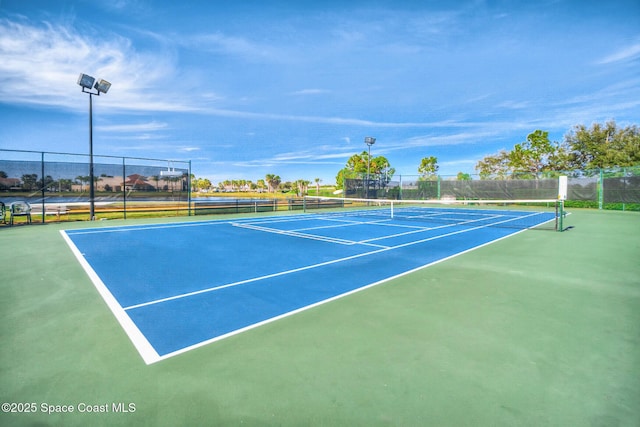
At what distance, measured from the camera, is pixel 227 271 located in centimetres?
614

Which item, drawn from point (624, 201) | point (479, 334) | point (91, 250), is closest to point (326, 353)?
point (479, 334)

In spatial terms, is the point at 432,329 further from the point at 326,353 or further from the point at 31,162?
the point at 31,162

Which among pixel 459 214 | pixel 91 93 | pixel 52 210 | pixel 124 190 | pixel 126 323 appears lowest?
pixel 126 323

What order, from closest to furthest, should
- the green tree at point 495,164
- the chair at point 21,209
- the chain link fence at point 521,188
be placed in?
the chair at point 21,209
the chain link fence at point 521,188
the green tree at point 495,164

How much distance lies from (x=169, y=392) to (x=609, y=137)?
4497 cm

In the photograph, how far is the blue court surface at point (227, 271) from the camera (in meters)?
3.77

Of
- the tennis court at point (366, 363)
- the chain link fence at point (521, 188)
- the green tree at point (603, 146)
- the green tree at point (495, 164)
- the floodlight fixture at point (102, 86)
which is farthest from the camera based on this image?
the green tree at point (495, 164)

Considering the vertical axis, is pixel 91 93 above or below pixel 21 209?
above

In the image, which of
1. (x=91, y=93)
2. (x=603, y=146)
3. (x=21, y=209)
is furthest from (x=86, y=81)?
(x=603, y=146)

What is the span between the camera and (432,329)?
3590 millimetres

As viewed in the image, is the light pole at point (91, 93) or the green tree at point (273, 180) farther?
the green tree at point (273, 180)

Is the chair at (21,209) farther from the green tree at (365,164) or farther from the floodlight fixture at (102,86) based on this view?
the green tree at (365,164)

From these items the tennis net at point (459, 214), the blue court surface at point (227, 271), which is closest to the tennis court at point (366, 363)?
the blue court surface at point (227, 271)

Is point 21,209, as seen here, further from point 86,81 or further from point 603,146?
point 603,146
